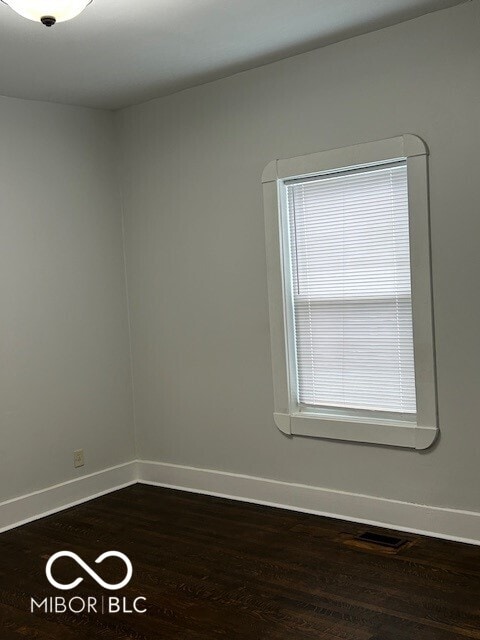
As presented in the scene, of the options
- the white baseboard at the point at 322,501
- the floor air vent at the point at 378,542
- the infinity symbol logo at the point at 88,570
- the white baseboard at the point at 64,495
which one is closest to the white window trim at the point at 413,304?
the white baseboard at the point at 322,501


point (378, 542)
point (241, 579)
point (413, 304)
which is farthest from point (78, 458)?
point (413, 304)

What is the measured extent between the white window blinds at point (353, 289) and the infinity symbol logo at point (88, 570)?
4.66 feet

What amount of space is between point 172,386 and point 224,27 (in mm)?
2433

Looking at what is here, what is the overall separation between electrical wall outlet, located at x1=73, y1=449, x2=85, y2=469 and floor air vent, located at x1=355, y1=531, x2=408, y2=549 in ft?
6.65

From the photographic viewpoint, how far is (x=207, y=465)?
5.14 m

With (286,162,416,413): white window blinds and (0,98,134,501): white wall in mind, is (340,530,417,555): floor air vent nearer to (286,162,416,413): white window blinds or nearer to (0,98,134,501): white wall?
(286,162,416,413): white window blinds

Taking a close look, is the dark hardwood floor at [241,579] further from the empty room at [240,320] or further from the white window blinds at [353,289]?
the white window blinds at [353,289]

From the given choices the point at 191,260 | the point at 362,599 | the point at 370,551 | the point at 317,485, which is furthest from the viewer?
the point at 191,260

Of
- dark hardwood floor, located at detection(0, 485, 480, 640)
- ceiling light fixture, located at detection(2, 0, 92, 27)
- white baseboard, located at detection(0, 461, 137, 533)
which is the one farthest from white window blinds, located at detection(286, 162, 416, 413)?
ceiling light fixture, located at detection(2, 0, 92, 27)

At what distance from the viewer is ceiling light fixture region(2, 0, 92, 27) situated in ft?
9.45

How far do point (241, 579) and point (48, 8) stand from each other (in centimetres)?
262

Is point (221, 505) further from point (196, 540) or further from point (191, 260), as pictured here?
point (191, 260)

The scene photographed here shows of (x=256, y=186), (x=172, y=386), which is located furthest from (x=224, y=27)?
(x=172, y=386)

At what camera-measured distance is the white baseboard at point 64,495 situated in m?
4.72
